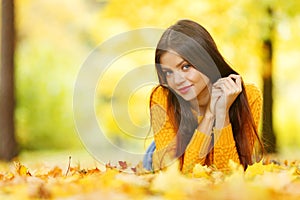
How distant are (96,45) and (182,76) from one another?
12054 mm

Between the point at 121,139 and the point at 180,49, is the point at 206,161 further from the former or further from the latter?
the point at 121,139

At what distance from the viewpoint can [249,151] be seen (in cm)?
298

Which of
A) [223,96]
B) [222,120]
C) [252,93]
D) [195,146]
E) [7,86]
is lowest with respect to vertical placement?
[195,146]

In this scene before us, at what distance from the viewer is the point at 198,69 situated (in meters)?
2.88

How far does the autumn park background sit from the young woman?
0.38 metres

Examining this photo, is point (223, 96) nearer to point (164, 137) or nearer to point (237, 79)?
point (237, 79)

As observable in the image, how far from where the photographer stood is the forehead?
2828 millimetres

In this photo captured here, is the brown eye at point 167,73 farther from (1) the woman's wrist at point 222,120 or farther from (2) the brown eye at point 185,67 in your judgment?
(1) the woman's wrist at point 222,120

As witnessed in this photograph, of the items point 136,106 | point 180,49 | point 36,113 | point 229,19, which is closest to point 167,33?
Answer: point 180,49

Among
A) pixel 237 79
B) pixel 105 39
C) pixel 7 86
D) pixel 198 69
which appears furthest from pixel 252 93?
pixel 105 39

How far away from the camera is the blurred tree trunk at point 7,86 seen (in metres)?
7.20

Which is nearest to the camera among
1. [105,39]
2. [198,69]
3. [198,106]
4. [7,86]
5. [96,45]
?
[198,69]

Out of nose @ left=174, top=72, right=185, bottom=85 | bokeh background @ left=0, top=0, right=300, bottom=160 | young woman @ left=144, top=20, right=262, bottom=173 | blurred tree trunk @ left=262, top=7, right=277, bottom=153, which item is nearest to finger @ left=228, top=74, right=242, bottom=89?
young woman @ left=144, top=20, right=262, bottom=173

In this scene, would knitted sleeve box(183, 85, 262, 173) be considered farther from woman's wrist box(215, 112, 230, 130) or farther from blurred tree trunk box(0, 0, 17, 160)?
blurred tree trunk box(0, 0, 17, 160)
